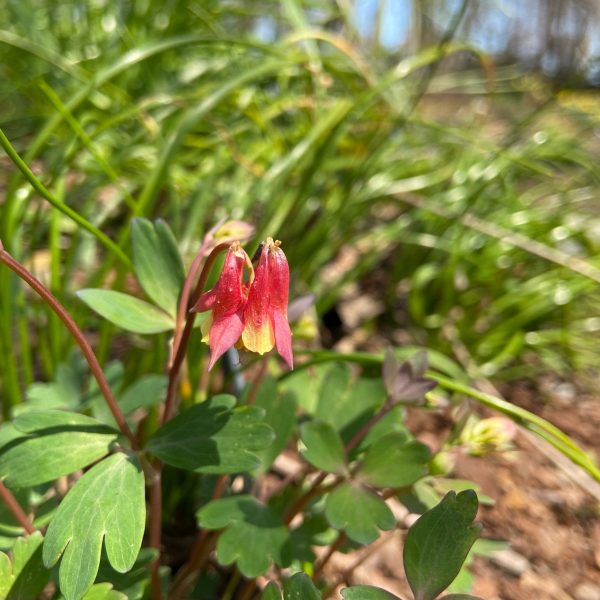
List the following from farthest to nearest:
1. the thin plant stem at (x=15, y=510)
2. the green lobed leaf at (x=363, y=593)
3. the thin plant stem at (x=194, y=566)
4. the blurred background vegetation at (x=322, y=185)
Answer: the blurred background vegetation at (x=322, y=185) < the thin plant stem at (x=194, y=566) < the thin plant stem at (x=15, y=510) < the green lobed leaf at (x=363, y=593)

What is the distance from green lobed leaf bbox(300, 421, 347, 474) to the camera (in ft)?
2.20

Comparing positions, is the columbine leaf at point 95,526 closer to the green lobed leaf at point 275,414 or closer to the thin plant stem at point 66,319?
the thin plant stem at point 66,319

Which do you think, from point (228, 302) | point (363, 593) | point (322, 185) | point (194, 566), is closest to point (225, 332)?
point (228, 302)

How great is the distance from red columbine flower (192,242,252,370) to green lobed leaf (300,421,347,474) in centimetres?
19

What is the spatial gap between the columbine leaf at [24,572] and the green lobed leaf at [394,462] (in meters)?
0.33

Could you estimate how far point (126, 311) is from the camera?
0.63 m

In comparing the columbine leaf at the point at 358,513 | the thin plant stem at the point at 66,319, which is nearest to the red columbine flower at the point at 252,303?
the thin plant stem at the point at 66,319

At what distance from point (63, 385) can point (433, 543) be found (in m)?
0.57

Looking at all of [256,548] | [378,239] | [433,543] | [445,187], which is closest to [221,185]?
[378,239]

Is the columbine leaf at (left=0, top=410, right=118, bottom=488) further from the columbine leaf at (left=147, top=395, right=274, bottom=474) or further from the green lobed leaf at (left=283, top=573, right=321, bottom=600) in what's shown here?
the green lobed leaf at (left=283, top=573, right=321, bottom=600)

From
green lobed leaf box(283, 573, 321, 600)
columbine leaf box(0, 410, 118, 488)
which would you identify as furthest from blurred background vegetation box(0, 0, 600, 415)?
green lobed leaf box(283, 573, 321, 600)

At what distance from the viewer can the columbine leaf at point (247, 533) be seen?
64 centimetres

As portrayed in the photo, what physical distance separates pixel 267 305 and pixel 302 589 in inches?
9.3

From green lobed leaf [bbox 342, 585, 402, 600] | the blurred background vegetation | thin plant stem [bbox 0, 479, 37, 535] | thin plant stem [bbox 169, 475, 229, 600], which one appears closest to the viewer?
green lobed leaf [bbox 342, 585, 402, 600]
